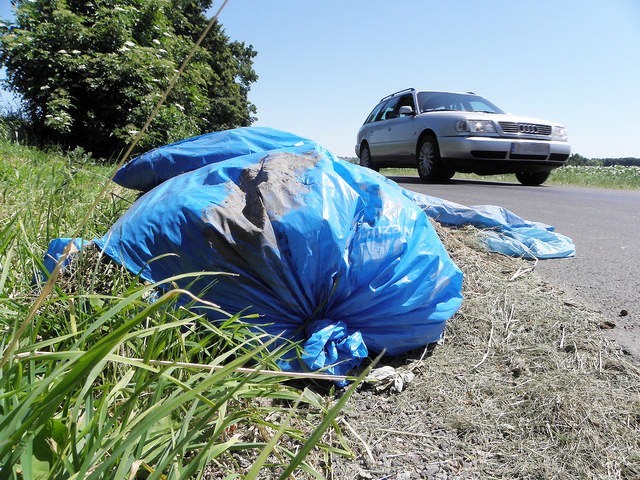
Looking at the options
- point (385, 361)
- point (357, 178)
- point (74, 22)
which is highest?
point (74, 22)

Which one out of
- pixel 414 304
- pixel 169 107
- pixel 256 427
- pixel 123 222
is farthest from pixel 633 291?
pixel 169 107

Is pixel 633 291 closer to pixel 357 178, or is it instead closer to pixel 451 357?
pixel 451 357

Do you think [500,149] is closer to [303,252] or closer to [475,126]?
[475,126]

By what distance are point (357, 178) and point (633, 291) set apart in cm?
146

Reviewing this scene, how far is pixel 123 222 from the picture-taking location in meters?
1.63

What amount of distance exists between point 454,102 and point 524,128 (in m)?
1.22

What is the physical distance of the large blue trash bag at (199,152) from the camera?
2.11 metres

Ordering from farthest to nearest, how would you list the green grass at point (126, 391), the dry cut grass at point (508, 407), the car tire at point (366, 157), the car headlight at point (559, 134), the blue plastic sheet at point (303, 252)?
the car tire at point (366, 157) < the car headlight at point (559, 134) < the blue plastic sheet at point (303, 252) < the dry cut grass at point (508, 407) < the green grass at point (126, 391)

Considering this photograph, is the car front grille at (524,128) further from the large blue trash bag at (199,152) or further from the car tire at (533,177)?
the large blue trash bag at (199,152)

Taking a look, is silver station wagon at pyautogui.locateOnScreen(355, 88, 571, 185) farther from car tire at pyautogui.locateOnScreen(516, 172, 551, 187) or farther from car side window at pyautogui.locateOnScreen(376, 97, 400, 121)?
car side window at pyautogui.locateOnScreen(376, 97, 400, 121)

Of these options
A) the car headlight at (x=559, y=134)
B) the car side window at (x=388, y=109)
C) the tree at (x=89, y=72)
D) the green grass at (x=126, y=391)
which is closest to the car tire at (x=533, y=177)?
the car headlight at (x=559, y=134)

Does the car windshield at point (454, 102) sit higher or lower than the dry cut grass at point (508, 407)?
higher

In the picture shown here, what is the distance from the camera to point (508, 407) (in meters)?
1.38

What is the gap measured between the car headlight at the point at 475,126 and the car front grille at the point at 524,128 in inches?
6.3
